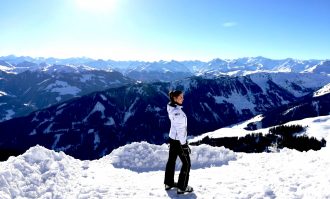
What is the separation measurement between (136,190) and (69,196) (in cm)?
297

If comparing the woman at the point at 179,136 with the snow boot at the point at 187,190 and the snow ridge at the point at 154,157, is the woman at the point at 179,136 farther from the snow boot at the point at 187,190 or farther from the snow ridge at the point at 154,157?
the snow ridge at the point at 154,157

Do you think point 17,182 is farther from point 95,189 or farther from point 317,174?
point 317,174

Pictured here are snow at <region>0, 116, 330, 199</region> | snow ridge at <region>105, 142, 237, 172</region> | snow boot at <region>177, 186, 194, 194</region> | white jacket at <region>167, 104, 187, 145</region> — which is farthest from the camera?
snow ridge at <region>105, 142, 237, 172</region>

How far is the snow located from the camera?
52.2 ft

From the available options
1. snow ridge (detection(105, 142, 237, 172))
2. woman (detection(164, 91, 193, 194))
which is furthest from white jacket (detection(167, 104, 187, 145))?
snow ridge (detection(105, 142, 237, 172))

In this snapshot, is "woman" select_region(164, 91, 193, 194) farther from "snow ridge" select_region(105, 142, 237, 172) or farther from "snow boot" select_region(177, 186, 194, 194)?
"snow ridge" select_region(105, 142, 237, 172)

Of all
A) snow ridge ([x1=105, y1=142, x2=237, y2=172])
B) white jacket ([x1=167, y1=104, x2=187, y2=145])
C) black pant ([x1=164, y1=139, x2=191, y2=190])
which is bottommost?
snow ridge ([x1=105, y1=142, x2=237, y2=172])

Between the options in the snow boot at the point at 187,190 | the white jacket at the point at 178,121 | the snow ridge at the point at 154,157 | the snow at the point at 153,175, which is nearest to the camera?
the snow at the point at 153,175

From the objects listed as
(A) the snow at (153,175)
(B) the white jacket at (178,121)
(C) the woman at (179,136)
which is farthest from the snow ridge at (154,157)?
(B) the white jacket at (178,121)

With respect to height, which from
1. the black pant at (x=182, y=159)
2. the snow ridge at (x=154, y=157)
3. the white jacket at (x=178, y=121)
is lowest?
the snow ridge at (x=154, y=157)

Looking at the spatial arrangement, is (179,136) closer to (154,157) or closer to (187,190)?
Result: (187,190)

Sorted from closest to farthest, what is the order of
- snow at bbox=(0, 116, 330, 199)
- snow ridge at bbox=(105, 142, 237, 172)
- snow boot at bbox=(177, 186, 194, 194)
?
1. snow at bbox=(0, 116, 330, 199)
2. snow boot at bbox=(177, 186, 194, 194)
3. snow ridge at bbox=(105, 142, 237, 172)

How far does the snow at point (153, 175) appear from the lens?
15898 mm

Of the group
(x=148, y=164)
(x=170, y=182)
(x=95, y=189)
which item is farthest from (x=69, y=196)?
(x=148, y=164)
